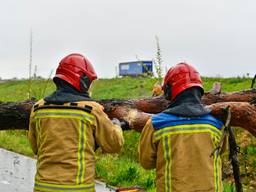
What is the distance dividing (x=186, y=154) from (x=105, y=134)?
73 cm

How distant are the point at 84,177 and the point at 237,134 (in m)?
7.28

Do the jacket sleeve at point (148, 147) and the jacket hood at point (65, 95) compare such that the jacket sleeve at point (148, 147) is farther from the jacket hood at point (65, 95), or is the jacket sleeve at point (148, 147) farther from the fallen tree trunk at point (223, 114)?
the fallen tree trunk at point (223, 114)

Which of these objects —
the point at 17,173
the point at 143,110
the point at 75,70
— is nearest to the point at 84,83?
the point at 75,70

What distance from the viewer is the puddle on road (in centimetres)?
817

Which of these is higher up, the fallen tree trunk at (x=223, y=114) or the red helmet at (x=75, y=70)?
the red helmet at (x=75, y=70)

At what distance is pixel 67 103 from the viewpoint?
4.39 m

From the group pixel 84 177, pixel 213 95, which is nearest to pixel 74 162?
pixel 84 177

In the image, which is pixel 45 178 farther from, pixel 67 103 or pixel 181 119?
pixel 181 119

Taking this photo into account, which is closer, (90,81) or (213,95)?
(90,81)

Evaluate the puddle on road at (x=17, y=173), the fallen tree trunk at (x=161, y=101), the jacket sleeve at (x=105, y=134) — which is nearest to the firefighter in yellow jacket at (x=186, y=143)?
the jacket sleeve at (x=105, y=134)

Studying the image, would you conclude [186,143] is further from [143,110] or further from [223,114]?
[143,110]

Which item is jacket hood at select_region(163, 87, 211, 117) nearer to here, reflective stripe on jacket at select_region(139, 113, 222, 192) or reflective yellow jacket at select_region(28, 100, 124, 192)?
reflective stripe on jacket at select_region(139, 113, 222, 192)

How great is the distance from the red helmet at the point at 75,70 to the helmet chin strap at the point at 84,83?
0.7 inches

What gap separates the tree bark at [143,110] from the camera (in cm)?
500
